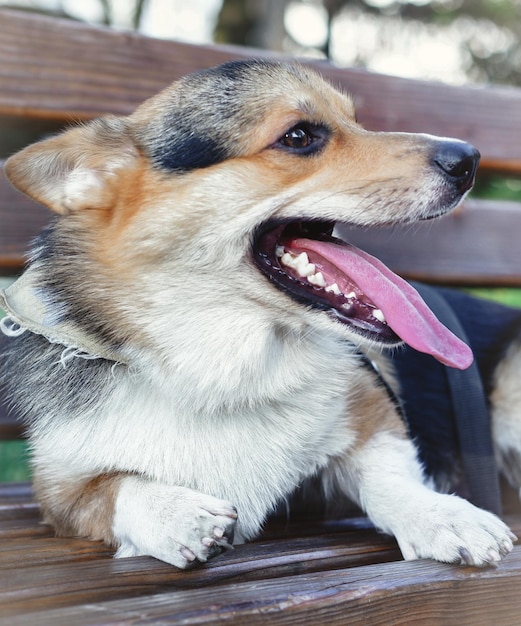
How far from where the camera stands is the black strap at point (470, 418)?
88.5 inches

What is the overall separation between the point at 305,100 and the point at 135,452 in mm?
988

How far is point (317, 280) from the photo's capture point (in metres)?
1.76

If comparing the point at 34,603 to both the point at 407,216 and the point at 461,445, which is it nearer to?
the point at 407,216

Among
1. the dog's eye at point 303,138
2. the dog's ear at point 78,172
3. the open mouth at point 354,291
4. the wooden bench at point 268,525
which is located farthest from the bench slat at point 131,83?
the open mouth at point 354,291

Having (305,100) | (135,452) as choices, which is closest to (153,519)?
(135,452)

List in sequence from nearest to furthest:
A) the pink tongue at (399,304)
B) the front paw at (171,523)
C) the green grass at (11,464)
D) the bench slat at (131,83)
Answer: the front paw at (171,523)
the pink tongue at (399,304)
the bench slat at (131,83)
the green grass at (11,464)

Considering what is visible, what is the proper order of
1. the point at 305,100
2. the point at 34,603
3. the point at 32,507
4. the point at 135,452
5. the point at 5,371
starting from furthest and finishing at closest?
the point at 32,507 → the point at 5,371 → the point at 305,100 → the point at 135,452 → the point at 34,603

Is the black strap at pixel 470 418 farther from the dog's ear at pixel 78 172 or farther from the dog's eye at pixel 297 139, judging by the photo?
the dog's ear at pixel 78 172

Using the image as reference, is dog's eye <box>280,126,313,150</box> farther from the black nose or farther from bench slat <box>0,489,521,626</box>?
bench slat <box>0,489,521,626</box>

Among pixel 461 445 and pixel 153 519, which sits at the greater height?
pixel 153 519

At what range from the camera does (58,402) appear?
5.98ft

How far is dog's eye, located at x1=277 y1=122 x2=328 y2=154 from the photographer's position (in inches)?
71.2

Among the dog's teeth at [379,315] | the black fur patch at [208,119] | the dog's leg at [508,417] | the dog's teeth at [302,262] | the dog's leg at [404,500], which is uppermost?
the black fur patch at [208,119]

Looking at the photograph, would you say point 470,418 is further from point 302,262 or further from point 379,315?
point 302,262
